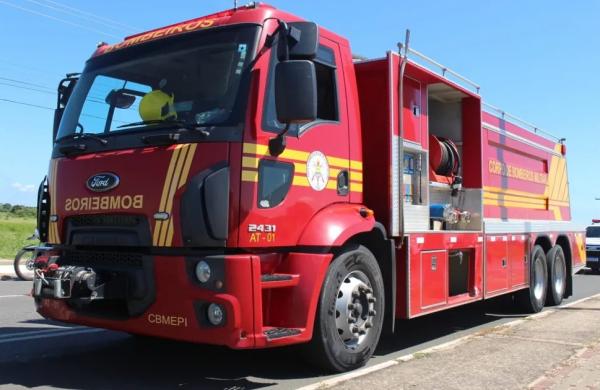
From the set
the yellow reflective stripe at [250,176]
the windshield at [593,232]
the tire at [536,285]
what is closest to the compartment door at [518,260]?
the tire at [536,285]

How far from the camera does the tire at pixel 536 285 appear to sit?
392 inches

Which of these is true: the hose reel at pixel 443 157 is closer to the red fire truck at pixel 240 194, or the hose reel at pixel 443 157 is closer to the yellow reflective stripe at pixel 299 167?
the red fire truck at pixel 240 194

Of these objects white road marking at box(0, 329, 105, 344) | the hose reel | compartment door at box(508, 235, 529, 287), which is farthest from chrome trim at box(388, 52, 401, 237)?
white road marking at box(0, 329, 105, 344)

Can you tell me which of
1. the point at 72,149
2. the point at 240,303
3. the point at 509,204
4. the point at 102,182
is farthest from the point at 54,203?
the point at 509,204

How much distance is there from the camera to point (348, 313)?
5582 mm

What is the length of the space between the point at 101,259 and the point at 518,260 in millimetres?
6606

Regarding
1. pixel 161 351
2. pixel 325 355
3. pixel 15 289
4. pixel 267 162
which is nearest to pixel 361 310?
pixel 325 355

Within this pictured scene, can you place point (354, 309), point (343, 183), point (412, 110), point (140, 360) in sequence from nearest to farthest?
point (354, 309)
point (343, 183)
point (140, 360)
point (412, 110)

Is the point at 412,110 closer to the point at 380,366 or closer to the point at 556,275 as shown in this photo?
the point at 380,366

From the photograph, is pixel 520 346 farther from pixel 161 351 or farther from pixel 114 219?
pixel 114 219

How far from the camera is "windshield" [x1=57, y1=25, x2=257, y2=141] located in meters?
4.96

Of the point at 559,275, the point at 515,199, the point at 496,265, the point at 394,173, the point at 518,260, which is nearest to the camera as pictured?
the point at 394,173

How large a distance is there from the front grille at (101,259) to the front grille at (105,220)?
25 cm

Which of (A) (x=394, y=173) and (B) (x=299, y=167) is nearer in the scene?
(B) (x=299, y=167)
